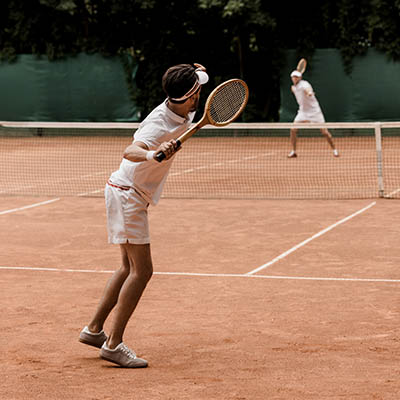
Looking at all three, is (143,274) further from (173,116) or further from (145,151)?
(173,116)

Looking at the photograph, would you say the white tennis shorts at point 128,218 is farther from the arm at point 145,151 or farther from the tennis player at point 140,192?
the arm at point 145,151

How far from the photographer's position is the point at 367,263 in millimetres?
7445

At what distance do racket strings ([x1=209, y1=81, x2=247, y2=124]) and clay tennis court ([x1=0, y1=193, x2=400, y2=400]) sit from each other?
1.29 meters

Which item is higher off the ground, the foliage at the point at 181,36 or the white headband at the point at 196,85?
the white headband at the point at 196,85

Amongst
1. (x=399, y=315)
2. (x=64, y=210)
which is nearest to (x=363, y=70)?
(x=64, y=210)

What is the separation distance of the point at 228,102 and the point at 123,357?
1508mm

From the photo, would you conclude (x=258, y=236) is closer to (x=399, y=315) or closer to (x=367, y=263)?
(x=367, y=263)

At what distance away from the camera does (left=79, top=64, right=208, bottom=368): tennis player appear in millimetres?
4625

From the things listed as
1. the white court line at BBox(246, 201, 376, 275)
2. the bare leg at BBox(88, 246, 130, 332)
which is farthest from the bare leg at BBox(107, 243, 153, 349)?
the white court line at BBox(246, 201, 376, 275)

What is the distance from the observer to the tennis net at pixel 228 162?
1213 cm

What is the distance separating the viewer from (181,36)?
22.6 m

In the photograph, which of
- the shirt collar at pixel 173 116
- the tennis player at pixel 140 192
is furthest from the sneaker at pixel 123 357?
the shirt collar at pixel 173 116

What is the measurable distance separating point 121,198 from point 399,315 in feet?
6.81

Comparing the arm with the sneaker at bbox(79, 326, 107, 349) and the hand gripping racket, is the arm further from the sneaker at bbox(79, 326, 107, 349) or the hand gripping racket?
the sneaker at bbox(79, 326, 107, 349)
